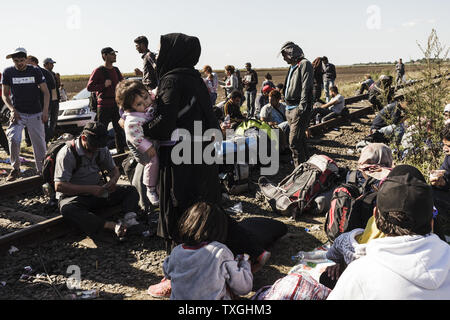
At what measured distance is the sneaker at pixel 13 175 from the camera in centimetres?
688

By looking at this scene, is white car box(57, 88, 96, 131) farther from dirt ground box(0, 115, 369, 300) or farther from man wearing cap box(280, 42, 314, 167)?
dirt ground box(0, 115, 369, 300)

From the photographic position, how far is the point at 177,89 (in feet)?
10.5

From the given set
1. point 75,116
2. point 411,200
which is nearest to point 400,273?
point 411,200

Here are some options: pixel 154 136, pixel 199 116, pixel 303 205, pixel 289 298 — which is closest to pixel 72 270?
pixel 154 136

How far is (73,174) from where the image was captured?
189 inches

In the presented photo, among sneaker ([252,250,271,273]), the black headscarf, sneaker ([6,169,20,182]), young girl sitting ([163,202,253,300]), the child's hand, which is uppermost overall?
the black headscarf

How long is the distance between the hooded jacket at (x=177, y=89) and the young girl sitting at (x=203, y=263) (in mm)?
794

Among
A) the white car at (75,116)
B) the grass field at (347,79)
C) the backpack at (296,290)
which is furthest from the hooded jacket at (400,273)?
the white car at (75,116)

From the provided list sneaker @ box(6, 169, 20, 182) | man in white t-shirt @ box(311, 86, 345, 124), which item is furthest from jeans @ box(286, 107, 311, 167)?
man in white t-shirt @ box(311, 86, 345, 124)

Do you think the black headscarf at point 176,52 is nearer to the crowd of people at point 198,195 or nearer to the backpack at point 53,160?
the crowd of people at point 198,195

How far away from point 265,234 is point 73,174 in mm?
2466

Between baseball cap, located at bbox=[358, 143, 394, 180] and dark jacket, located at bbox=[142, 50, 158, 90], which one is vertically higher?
dark jacket, located at bbox=[142, 50, 158, 90]

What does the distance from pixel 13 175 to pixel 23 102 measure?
1.32 meters

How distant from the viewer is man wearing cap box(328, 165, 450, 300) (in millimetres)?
1971
